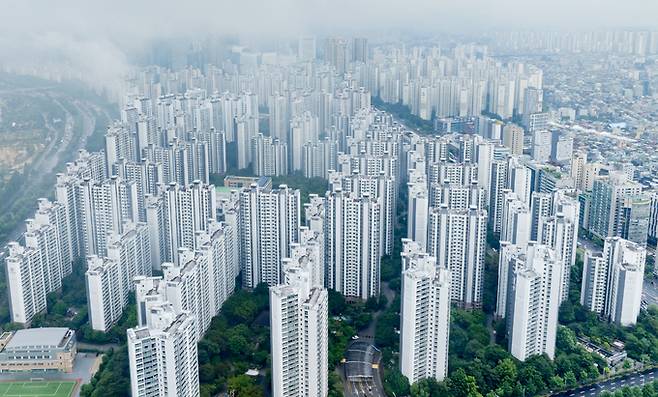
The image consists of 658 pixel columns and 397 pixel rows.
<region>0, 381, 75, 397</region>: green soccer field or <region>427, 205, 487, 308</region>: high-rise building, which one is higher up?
<region>427, 205, 487, 308</region>: high-rise building

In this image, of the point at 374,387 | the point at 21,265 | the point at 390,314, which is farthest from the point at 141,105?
the point at 374,387

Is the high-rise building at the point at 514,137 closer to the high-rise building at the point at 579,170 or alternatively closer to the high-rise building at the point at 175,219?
the high-rise building at the point at 579,170

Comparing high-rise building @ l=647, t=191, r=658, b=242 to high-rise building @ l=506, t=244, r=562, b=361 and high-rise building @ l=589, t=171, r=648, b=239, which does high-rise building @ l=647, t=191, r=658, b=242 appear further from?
high-rise building @ l=506, t=244, r=562, b=361

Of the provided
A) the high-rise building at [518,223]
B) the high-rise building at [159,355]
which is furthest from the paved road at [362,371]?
the high-rise building at [518,223]

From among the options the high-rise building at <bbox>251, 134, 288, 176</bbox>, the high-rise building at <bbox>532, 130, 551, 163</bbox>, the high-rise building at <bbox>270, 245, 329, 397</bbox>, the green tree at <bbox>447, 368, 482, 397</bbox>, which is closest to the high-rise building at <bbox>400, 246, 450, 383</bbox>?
the green tree at <bbox>447, 368, 482, 397</bbox>

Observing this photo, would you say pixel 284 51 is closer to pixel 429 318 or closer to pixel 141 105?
pixel 141 105

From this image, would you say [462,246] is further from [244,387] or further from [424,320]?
[244,387]
